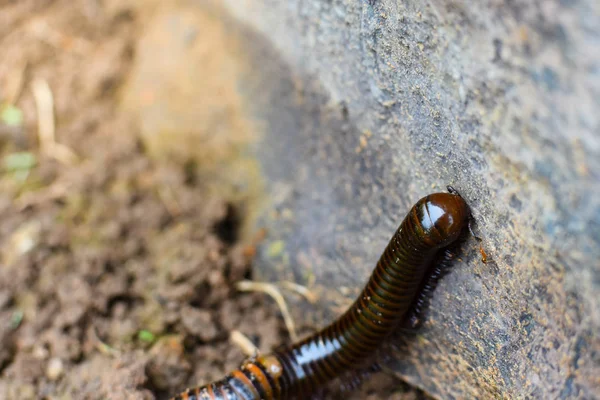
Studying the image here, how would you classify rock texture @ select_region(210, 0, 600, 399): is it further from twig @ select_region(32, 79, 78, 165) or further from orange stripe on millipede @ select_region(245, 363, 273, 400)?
twig @ select_region(32, 79, 78, 165)

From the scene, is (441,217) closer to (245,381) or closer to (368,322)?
(368,322)

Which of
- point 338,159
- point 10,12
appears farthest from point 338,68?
point 10,12

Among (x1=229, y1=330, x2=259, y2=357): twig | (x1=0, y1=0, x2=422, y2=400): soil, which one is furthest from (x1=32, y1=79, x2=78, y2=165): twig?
(x1=229, y1=330, x2=259, y2=357): twig

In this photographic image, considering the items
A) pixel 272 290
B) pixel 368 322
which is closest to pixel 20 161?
pixel 272 290

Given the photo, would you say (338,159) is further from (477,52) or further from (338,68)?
(477,52)

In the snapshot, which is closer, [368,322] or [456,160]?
[456,160]

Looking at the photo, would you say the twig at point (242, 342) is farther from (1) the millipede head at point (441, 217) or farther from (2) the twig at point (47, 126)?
(2) the twig at point (47, 126)
